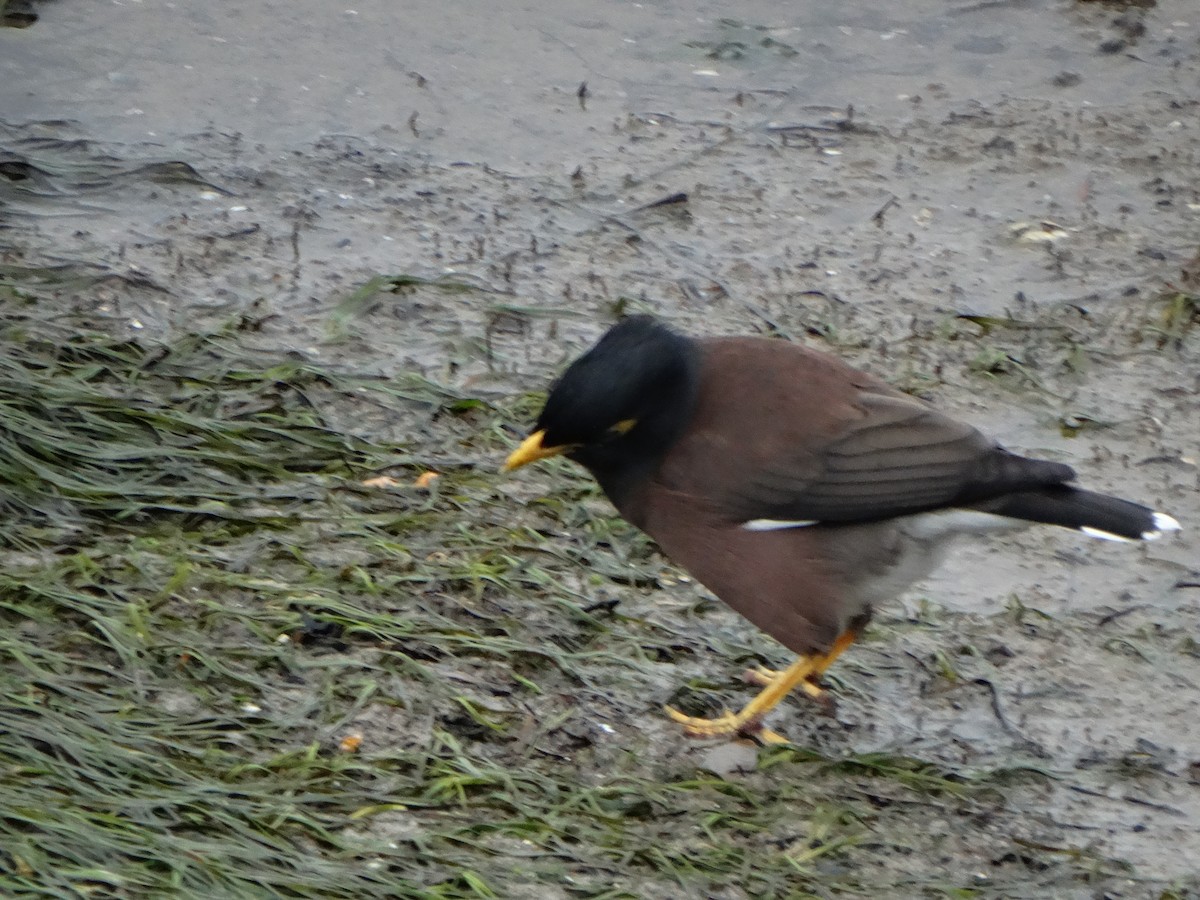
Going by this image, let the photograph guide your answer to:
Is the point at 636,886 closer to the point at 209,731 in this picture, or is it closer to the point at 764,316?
the point at 209,731

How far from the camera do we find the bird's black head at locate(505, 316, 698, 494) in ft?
→ 14.3

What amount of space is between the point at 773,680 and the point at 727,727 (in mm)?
304

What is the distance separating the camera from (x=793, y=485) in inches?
177

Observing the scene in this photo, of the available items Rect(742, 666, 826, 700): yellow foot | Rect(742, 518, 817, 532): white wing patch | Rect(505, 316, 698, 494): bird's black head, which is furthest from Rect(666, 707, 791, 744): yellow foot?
Rect(505, 316, 698, 494): bird's black head

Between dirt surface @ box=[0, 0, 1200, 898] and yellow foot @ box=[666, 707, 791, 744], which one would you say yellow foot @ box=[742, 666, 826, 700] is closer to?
dirt surface @ box=[0, 0, 1200, 898]

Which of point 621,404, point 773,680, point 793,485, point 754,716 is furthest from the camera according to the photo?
point 773,680

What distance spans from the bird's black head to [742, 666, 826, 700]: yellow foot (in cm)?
75

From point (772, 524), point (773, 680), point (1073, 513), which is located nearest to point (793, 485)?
point (772, 524)

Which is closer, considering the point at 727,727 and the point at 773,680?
the point at 727,727

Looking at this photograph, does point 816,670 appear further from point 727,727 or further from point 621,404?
point 621,404

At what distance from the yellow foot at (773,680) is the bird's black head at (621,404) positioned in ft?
2.46

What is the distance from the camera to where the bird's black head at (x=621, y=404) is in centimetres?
435

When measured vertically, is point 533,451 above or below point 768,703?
above

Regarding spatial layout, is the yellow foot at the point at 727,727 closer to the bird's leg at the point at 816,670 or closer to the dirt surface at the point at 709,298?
the dirt surface at the point at 709,298
